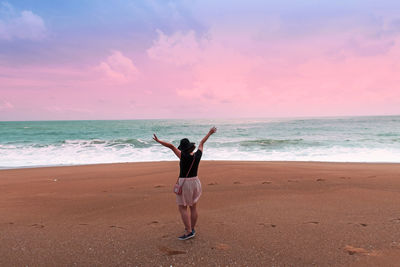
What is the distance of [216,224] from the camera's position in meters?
4.84

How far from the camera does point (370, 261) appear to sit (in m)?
3.47

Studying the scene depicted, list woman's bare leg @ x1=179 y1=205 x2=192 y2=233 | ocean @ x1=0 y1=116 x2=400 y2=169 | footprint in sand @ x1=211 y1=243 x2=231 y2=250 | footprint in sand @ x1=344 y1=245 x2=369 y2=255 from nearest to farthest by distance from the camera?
footprint in sand @ x1=344 y1=245 x2=369 y2=255, footprint in sand @ x1=211 y1=243 x2=231 y2=250, woman's bare leg @ x1=179 y1=205 x2=192 y2=233, ocean @ x1=0 y1=116 x2=400 y2=169

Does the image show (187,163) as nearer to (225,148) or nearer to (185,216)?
(185,216)

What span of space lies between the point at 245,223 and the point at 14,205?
5842mm

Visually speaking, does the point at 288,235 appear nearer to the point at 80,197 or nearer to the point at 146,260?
the point at 146,260

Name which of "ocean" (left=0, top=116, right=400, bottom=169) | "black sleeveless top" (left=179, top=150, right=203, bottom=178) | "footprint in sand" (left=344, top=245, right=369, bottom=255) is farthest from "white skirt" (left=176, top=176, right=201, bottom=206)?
"ocean" (left=0, top=116, right=400, bottom=169)

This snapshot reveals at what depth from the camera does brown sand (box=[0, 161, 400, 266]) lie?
3.70 metres

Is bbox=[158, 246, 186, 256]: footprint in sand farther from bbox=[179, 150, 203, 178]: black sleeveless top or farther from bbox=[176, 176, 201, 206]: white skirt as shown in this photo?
bbox=[179, 150, 203, 178]: black sleeveless top

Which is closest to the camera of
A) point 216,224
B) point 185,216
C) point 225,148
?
point 185,216

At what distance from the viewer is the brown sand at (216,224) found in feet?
12.1

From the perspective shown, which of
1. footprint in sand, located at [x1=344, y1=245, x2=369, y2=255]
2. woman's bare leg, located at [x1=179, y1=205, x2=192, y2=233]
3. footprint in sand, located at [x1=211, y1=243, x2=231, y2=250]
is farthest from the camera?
woman's bare leg, located at [x1=179, y1=205, x2=192, y2=233]

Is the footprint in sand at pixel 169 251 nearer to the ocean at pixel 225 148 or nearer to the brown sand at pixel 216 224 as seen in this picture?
the brown sand at pixel 216 224

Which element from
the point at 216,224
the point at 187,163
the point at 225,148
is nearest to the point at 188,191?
the point at 187,163

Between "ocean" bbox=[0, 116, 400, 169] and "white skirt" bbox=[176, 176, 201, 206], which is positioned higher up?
"white skirt" bbox=[176, 176, 201, 206]
